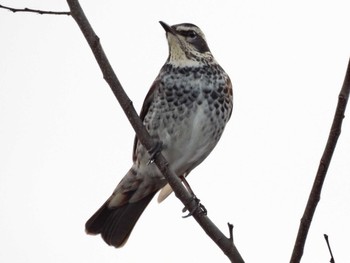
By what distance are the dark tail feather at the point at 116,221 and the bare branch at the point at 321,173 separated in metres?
3.08

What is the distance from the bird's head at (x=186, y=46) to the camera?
6.91 m

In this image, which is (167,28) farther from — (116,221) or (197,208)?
(116,221)

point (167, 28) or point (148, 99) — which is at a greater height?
point (167, 28)

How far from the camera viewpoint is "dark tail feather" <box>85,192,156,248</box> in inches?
288

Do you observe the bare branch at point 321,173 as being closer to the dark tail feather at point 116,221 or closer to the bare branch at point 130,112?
the bare branch at point 130,112

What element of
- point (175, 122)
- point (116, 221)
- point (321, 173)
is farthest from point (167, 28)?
point (321, 173)

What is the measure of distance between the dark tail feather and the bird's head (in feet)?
4.84

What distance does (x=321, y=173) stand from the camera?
429cm

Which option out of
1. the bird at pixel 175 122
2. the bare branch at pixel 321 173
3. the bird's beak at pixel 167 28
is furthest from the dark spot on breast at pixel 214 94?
the bare branch at pixel 321 173

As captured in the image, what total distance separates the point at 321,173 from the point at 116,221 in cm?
354

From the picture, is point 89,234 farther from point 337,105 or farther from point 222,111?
point 337,105

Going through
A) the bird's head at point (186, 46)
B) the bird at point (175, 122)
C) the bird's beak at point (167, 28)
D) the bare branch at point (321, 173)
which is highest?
the bird's beak at point (167, 28)

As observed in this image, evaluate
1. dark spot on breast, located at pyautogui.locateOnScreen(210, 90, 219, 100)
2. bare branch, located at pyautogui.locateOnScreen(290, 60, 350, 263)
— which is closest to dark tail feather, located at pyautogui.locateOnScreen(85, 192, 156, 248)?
dark spot on breast, located at pyautogui.locateOnScreen(210, 90, 219, 100)

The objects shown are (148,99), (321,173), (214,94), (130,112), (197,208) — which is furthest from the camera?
(148,99)
